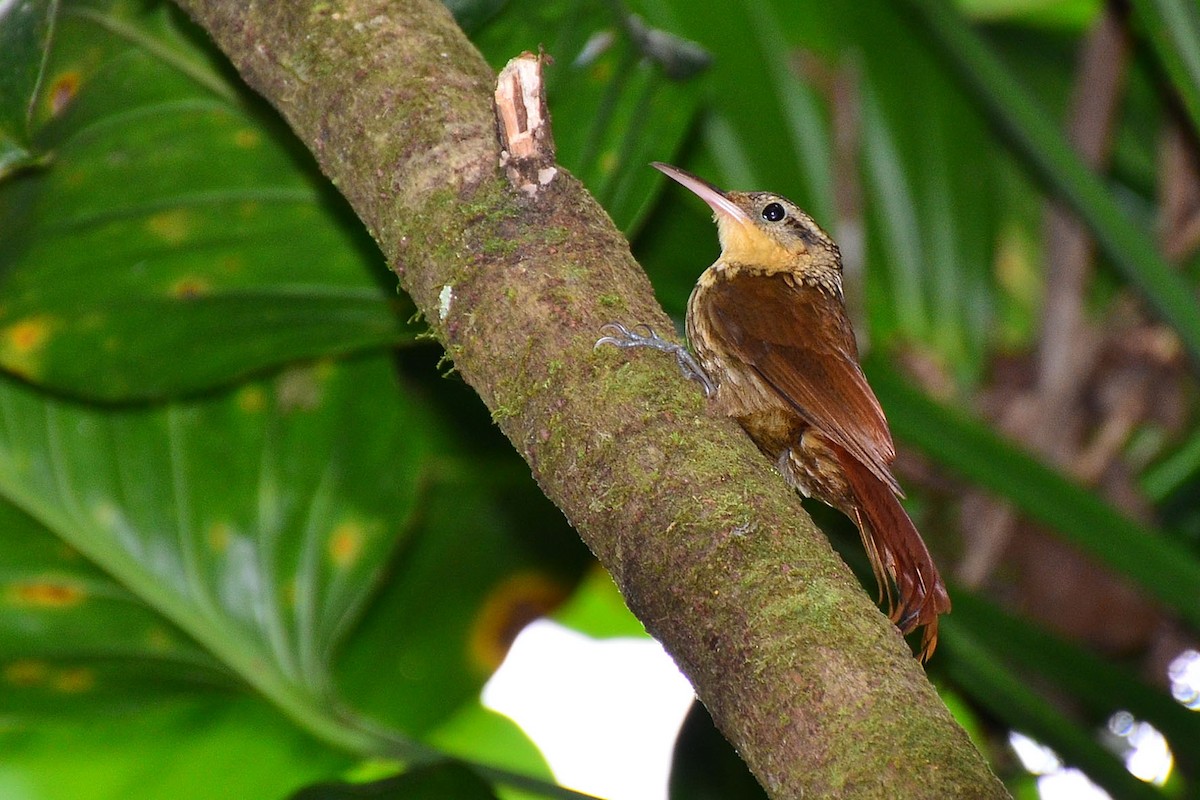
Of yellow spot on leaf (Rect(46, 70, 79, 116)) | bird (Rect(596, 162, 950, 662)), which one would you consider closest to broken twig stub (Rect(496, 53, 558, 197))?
bird (Rect(596, 162, 950, 662))

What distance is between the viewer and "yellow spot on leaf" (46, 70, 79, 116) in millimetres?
2119

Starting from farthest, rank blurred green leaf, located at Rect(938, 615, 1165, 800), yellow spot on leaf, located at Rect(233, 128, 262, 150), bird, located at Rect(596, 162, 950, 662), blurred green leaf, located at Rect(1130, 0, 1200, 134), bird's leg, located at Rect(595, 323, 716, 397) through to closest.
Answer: blurred green leaf, located at Rect(938, 615, 1165, 800) → blurred green leaf, located at Rect(1130, 0, 1200, 134) → yellow spot on leaf, located at Rect(233, 128, 262, 150) → bird, located at Rect(596, 162, 950, 662) → bird's leg, located at Rect(595, 323, 716, 397)

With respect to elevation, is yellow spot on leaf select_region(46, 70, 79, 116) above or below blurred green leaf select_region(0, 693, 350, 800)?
above

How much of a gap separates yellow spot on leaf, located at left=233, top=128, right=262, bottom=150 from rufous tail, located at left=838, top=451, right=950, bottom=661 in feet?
3.95

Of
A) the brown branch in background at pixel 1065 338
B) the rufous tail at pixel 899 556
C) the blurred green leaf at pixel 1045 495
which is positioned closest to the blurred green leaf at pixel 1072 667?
the blurred green leaf at pixel 1045 495

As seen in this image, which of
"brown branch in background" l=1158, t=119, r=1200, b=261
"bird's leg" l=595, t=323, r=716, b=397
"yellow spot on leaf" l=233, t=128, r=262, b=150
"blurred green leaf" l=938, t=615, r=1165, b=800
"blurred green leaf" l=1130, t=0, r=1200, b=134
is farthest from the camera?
"brown branch in background" l=1158, t=119, r=1200, b=261

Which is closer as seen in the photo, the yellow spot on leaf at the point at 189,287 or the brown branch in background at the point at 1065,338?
the yellow spot on leaf at the point at 189,287

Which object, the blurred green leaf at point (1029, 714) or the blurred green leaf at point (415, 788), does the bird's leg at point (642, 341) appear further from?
the blurred green leaf at point (1029, 714)

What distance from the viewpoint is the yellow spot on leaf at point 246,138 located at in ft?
7.95

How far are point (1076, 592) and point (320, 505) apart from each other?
1972mm

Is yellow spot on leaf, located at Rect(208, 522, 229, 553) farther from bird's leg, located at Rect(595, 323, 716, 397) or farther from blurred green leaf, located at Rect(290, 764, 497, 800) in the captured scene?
bird's leg, located at Rect(595, 323, 716, 397)

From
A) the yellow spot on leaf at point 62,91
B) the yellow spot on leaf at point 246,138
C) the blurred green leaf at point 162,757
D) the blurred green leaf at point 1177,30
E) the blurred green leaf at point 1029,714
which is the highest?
the blurred green leaf at point 1177,30

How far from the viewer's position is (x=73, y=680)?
3.00 m

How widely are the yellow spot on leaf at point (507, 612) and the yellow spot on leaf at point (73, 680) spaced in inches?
42.4
